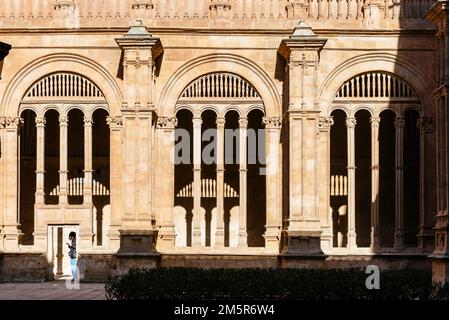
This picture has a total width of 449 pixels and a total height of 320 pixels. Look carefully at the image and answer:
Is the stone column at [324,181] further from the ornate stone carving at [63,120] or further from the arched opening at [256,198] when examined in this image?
the ornate stone carving at [63,120]

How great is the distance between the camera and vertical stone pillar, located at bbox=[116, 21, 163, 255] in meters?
33.2

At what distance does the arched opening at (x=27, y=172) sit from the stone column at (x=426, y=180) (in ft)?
40.7

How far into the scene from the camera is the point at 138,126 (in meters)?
33.5

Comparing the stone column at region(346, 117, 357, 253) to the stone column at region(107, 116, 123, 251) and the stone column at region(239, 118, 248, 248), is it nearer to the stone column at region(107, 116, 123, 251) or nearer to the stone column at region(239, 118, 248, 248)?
the stone column at region(239, 118, 248, 248)

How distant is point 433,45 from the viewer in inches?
1357

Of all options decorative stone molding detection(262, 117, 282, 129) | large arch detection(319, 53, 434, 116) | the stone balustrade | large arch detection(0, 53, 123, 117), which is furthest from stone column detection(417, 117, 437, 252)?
large arch detection(0, 53, 123, 117)

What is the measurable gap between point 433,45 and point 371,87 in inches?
87.5

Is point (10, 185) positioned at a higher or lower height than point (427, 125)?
lower

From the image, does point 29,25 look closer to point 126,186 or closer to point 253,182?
point 126,186

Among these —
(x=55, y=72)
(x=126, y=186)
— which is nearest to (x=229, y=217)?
(x=126, y=186)

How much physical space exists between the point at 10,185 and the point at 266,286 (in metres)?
13.4

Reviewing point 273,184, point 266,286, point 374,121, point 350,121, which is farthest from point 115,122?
point 266,286

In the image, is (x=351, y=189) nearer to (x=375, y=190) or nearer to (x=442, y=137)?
(x=375, y=190)

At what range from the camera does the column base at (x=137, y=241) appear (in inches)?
1294
